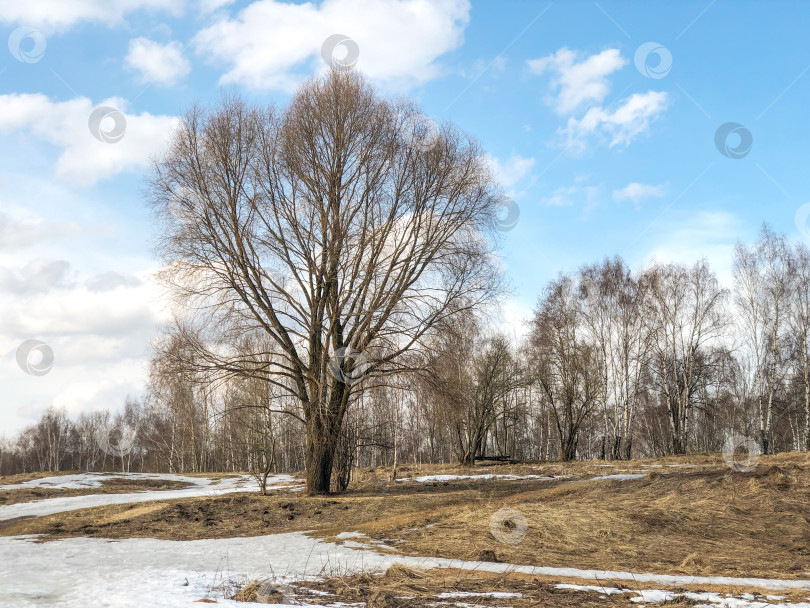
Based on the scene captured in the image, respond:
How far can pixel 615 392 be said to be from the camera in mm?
37312

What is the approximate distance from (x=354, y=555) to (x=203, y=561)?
2.41m

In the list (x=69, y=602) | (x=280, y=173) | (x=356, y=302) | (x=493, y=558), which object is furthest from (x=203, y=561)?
(x=280, y=173)

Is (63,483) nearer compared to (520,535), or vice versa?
(520,535)

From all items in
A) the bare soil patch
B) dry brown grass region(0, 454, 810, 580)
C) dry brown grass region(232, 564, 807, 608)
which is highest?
dry brown grass region(232, 564, 807, 608)

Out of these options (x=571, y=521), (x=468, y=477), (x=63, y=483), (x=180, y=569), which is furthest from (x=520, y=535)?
(x=63, y=483)

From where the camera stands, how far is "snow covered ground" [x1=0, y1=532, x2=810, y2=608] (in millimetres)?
6750

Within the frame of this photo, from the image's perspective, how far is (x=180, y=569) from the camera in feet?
28.3

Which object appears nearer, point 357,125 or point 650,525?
point 650,525

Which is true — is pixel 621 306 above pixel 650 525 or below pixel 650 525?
above

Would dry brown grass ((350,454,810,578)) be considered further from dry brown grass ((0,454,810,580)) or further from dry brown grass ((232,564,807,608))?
dry brown grass ((232,564,807,608))

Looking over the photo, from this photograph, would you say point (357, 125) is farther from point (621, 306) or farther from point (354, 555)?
point (621, 306)

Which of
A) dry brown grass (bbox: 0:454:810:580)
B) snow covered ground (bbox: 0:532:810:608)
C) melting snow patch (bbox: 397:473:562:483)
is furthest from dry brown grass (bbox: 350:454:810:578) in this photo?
melting snow patch (bbox: 397:473:562:483)

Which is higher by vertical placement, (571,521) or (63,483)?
(571,521)

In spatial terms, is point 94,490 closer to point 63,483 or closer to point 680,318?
point 63,483
